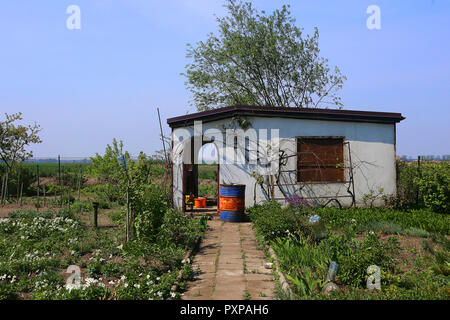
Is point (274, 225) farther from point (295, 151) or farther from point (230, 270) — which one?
point (295, 151)

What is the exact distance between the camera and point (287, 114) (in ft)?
38.2

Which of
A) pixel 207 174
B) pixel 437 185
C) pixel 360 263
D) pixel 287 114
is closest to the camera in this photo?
pixel 360 263

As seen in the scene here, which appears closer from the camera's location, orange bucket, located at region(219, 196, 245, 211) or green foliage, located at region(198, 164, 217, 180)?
orange bucket, located at region(219, 196, 245, 211)

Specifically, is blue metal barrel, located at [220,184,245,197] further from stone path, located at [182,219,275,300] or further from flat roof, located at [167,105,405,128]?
flat roof, located at [167,105,405,128]

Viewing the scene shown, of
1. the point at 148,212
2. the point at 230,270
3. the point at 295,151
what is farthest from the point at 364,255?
the point at 295,151

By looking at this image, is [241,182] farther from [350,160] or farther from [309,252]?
[309,252]

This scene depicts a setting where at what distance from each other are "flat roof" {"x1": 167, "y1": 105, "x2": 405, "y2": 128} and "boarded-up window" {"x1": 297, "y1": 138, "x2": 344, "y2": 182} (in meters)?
0.82

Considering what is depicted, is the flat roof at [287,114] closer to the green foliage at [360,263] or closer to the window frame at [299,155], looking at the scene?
the window frame at [299,155]

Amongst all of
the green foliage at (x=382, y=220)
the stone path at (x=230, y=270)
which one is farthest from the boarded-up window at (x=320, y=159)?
the stone path at (x=230, y=270)

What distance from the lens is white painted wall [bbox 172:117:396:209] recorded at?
1148 centimetres

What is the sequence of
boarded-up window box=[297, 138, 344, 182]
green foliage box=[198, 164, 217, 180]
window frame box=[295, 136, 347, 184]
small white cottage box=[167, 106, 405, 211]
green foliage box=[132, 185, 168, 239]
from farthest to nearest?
green foliage box=[198, 164, 217, 180] < boarded-up window box=[297, 138, 344, 182] < window frame box=[295, 136, 347, 184] < small white cottage box=[167, 106, 405, 211] < green foliage box=[132, 185, 168, 239]

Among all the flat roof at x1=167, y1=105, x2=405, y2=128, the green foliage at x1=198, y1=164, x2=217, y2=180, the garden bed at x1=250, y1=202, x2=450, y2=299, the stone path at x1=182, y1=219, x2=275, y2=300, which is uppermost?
the flat roof at x1=167, y1=105, x2=405, y2=128

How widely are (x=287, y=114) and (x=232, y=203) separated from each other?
3.54m

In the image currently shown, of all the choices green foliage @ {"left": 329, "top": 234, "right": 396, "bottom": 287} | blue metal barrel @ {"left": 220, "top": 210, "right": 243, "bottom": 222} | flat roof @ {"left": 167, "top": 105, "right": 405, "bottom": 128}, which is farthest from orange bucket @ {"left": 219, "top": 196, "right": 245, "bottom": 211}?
green foliage @ {"left": 329, "top": 234, "right": 396, "bottom": 287}
